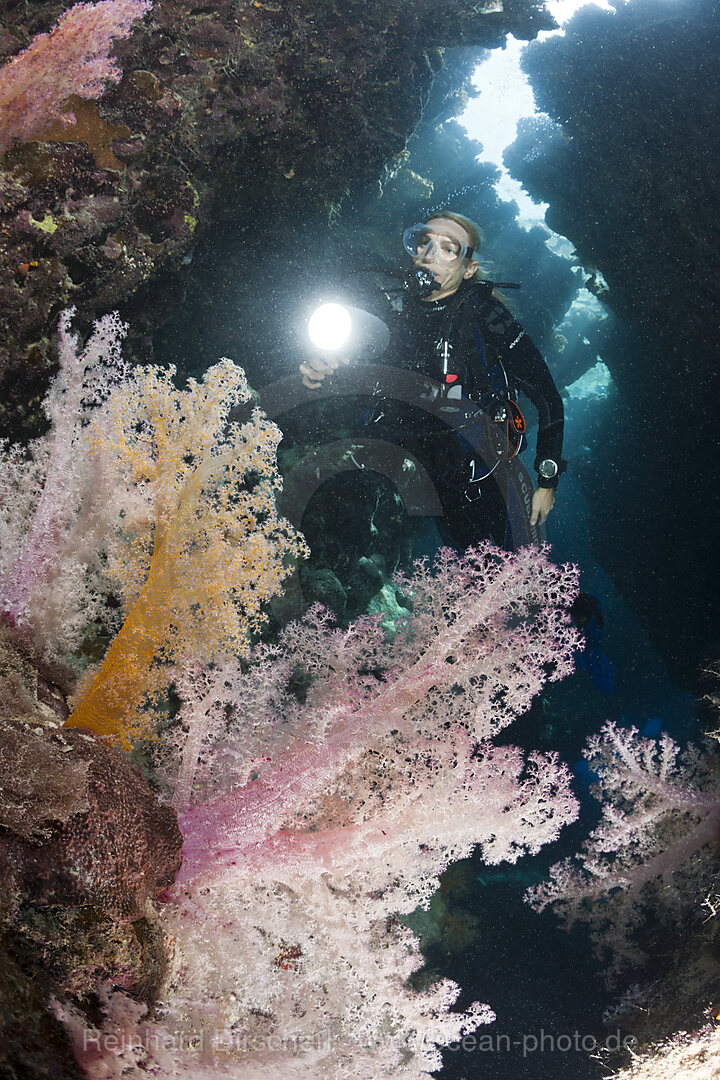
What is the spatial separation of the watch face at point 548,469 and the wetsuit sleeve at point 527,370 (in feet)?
0.12

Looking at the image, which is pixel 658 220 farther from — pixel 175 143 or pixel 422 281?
pixel 175 143

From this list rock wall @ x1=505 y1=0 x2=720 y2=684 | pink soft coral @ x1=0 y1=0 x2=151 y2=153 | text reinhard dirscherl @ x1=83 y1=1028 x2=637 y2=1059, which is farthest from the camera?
rock wall @ x1=505 y1=0 x2=720 y2=684

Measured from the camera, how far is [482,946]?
457 centimetres

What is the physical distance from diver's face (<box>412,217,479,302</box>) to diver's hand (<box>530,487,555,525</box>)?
175 centimetres

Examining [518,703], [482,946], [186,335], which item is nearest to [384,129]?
[186,335]

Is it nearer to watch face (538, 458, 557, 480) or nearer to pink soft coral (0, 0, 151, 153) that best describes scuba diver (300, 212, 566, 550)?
watch face (538, 458, 557, 480)

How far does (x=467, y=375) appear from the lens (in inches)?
152

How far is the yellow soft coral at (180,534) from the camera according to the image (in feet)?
5.71

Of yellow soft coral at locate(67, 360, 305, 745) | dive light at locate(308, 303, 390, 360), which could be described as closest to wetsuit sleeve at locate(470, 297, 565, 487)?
dive light at locate(308, 303, 390, 360)

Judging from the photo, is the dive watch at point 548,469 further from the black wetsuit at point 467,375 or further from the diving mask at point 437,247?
the diving mask at point 437,247

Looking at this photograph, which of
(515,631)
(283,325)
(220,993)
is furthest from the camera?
(283,325)

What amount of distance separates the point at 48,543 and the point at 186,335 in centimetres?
272

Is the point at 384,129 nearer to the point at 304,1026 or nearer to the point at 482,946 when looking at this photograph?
the point at 304,1026

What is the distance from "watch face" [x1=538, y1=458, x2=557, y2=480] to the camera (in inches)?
138
